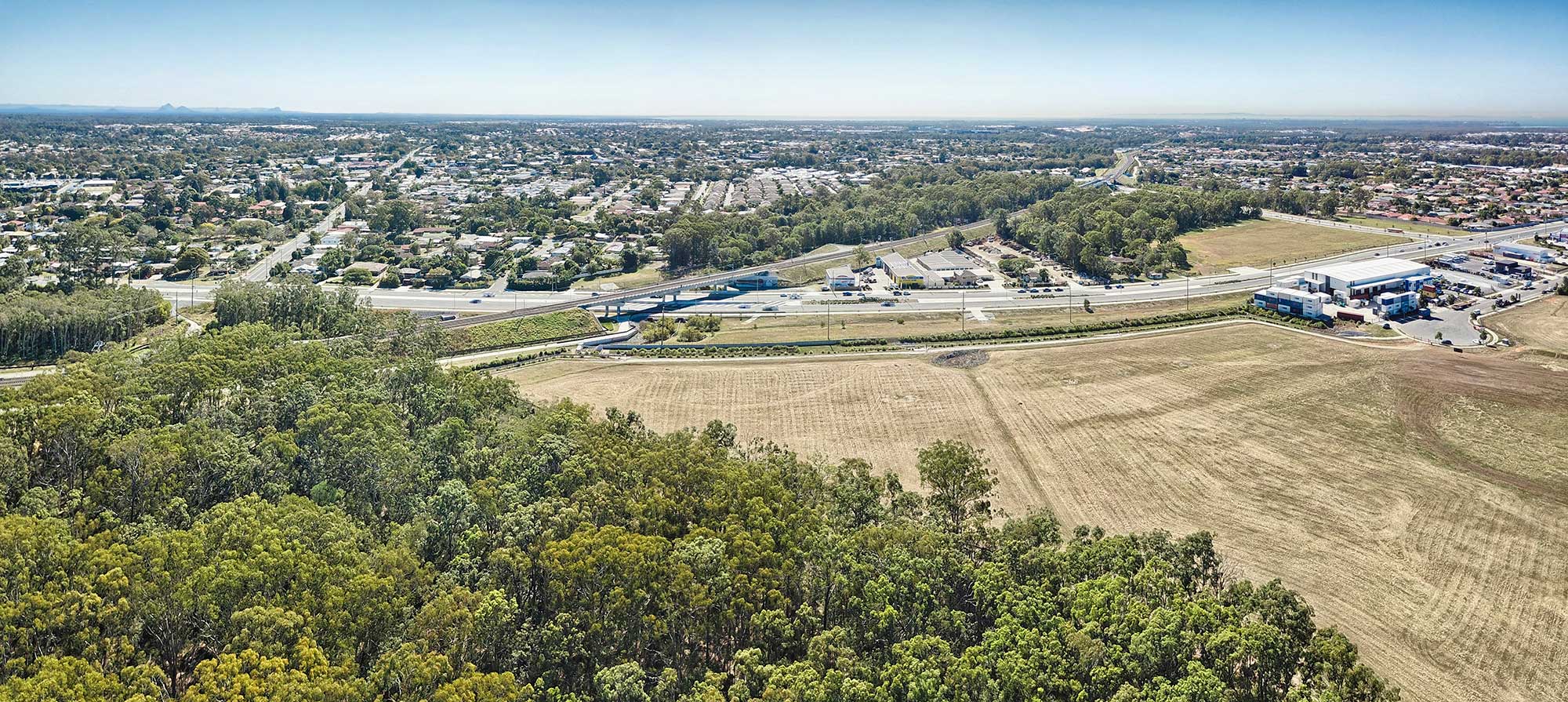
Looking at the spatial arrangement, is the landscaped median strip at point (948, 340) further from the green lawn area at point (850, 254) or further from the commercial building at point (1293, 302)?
the green lawn area at point (850, 254)

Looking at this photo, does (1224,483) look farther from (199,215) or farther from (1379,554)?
(199,215)

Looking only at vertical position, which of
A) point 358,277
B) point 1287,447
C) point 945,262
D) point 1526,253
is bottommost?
point 1287,447

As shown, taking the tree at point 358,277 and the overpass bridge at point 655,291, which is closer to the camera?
the overpass bridge at point 655,291

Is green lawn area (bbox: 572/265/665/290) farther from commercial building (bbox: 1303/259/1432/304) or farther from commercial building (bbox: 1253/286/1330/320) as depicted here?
commercial building (bbox: 1303/259/1432/304)

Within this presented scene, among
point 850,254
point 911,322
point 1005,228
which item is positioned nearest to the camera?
point 911,322

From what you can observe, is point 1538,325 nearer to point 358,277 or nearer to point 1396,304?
point 1396,304

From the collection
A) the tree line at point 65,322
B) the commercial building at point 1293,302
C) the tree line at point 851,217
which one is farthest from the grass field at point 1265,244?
the tree line at point 65,322

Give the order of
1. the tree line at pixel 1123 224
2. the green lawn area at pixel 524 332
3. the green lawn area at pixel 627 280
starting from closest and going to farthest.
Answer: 1. the green lawn area at pixel 524 332
2. the green lawn area at pixel 627 280
3. the tree line at pixel 1123 224

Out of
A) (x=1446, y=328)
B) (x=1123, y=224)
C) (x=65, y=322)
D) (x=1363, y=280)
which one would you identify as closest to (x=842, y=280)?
(x=1123, y=224)
